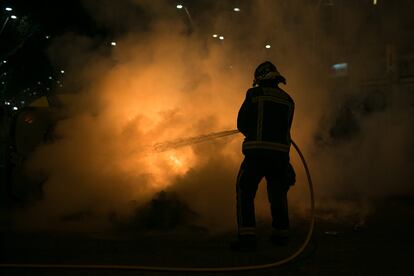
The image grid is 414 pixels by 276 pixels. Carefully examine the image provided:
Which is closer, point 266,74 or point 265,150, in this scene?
point 265,150

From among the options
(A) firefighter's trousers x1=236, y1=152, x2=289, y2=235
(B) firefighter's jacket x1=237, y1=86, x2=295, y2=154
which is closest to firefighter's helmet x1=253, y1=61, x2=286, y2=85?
(B) firefighter's jacket x1=237, y1=86, x2=295, y2=154

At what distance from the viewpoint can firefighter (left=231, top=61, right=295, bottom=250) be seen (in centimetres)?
493

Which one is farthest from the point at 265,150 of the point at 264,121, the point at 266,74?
the point at 266,74

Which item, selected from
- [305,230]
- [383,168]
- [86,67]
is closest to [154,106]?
[86,67]

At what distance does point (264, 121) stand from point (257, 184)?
574mm

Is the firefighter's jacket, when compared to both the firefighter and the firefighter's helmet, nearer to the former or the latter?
the firefighter

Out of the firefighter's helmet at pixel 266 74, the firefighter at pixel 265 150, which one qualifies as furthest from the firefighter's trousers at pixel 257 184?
the firefighter's helmet at pixel 266 74

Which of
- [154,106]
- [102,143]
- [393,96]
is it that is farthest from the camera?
[393,96]

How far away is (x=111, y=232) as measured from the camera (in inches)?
223

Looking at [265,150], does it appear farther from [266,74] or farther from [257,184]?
[266,74]

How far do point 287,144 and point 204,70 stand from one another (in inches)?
119

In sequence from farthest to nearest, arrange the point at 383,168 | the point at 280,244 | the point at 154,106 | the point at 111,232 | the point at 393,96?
the point at 393,96, the point at 383,168, the point at 154,106, the point at 111,232, the point at 280,244

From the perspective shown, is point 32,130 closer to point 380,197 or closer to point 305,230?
point 305,230

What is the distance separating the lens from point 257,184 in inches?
197
